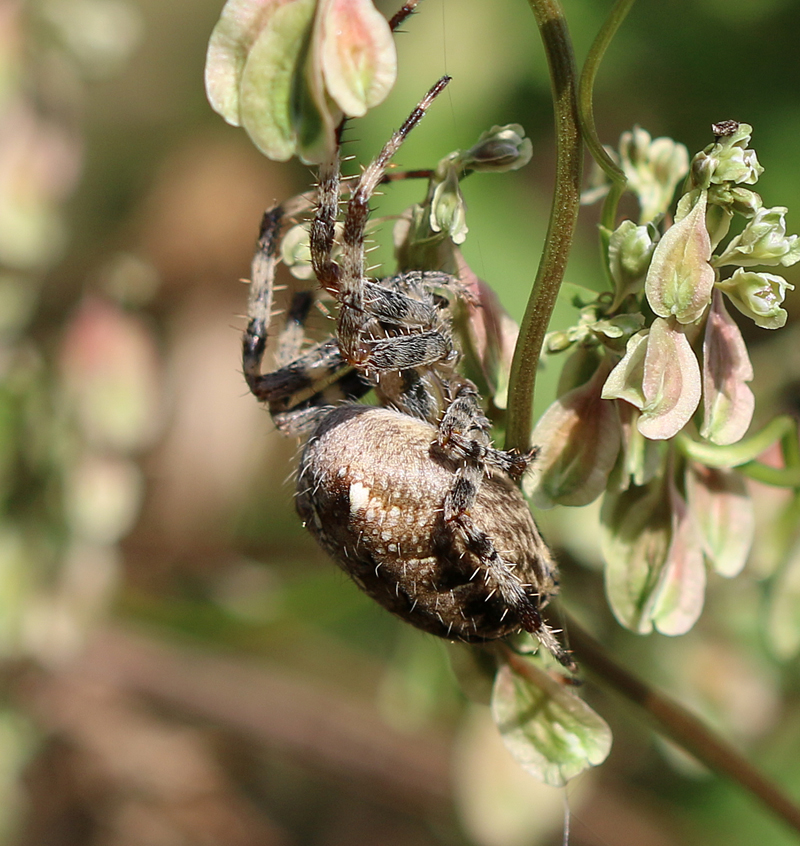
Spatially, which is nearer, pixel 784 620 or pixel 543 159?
pixel 784 620

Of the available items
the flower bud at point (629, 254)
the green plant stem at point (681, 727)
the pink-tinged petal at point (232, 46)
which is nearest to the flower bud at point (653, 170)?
the flower bud at point (629, 254)

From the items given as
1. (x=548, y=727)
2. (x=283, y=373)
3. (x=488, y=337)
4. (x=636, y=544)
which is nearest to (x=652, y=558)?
(x=636, y=544)

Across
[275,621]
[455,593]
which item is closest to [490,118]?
[275,621]

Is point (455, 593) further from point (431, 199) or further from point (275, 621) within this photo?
point (275, 621)

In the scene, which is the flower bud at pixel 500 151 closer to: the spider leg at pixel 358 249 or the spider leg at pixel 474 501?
the spider leg at pixel 358 249

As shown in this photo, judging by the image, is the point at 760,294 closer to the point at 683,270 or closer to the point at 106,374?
the point at 683,270

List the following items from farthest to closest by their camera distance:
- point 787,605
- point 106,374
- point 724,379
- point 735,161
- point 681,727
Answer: point 106,374, point 787,605, point 681,727, point 724,379, point 735,161

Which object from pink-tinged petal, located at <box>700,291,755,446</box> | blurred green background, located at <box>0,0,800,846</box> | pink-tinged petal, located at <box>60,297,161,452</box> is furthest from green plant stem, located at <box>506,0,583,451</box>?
pink-tinged petal, located at <box>60,297,161,452</box>
